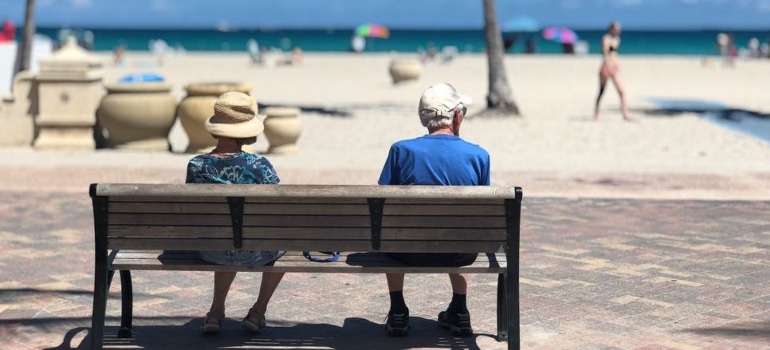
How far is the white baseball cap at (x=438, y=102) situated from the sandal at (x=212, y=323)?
1.46 m

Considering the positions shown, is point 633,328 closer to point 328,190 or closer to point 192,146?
point 328,190

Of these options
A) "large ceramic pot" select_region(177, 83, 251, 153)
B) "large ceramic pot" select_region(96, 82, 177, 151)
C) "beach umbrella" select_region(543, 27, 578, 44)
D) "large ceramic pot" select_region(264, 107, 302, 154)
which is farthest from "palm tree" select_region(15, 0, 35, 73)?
"beach umbrella" select_region(543, 27, 578, 44)

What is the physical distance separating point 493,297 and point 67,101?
30.8 ft

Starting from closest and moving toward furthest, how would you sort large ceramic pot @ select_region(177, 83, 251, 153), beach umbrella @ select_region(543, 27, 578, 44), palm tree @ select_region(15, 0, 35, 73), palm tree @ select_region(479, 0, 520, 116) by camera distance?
1. large ceramic pot @ select_region(177, 83, 251, 153)
2. palm tree @ select_region(479, 0, 520, 116)
3. palm tree @ select_region(15, 0, 35, 73)
4. beach umbrella @ select_region(543, 27, 578, 44)

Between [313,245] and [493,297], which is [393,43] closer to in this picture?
[493,297]

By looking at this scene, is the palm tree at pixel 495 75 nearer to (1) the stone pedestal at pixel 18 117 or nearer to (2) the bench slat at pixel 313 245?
(1) the stone pedestal at pixel 18 117

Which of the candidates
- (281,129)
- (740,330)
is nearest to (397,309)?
(740,330)

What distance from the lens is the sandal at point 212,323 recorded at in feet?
19.6

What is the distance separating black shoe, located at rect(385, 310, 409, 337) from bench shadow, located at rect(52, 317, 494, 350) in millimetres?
36

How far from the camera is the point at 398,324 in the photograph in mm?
5988

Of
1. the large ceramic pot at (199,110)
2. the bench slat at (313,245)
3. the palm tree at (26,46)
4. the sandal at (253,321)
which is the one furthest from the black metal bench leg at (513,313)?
the palm tree at (26,46)

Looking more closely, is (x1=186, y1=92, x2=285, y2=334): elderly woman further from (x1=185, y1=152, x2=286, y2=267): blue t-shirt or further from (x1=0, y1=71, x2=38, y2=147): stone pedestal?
(x1=0, y1=71, x2=38, y2=147): stone pedestal

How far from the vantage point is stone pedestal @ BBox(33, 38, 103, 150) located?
14875 mm

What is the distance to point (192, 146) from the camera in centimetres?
1477
